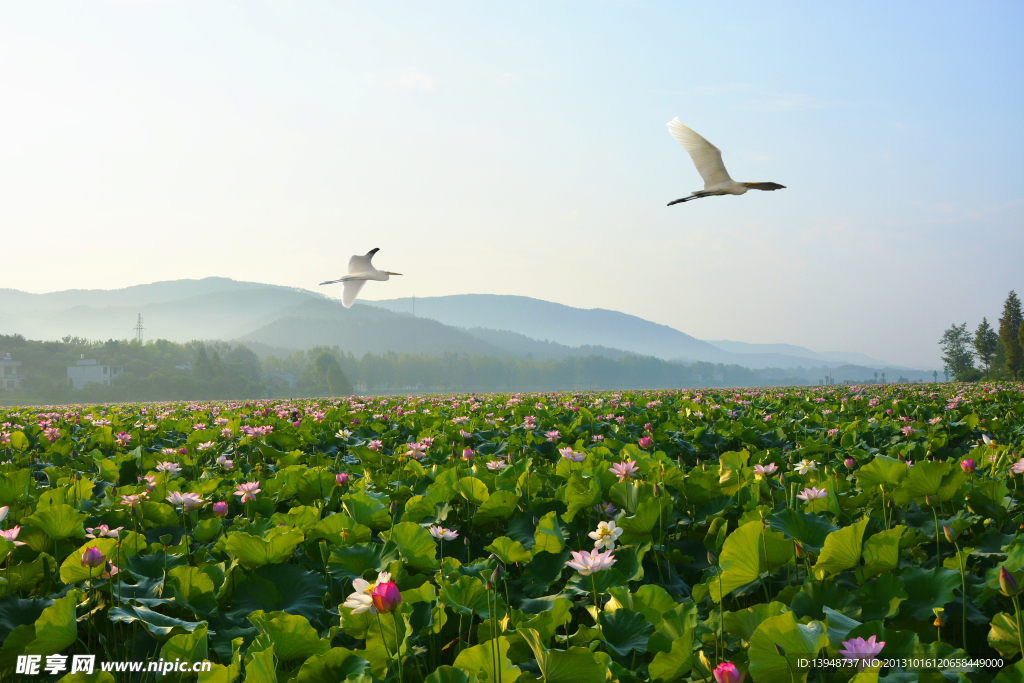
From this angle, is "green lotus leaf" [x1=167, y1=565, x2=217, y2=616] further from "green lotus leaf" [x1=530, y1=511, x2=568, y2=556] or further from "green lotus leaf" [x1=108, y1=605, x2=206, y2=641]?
"green lotus leaf" [x1=530, y1=511, x2=568, y2=556]

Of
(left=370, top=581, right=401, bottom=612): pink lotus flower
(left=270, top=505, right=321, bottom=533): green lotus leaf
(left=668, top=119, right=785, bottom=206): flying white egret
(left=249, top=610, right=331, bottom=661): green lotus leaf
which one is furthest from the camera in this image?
(left=668, top=119, right=785, bottom=206): flying white egret

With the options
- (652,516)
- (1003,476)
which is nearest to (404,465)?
(652,516)

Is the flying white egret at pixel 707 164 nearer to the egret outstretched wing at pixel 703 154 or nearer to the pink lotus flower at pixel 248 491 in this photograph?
the egret outstretched wing at pixel 703 154

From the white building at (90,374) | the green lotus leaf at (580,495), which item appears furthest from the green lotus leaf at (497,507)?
the white building at (90,374)

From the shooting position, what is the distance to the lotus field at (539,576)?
5.18 ft

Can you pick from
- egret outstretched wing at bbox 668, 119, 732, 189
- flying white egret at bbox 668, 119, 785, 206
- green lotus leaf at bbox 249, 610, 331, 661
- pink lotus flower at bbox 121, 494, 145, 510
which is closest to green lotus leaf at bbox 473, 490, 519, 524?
green lotus leaf at bbox 249, 610, 331, 661

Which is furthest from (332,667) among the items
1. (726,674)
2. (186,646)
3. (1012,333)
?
(1012,333)

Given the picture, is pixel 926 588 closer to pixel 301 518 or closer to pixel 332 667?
pixel 332 667

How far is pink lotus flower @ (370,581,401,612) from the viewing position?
1563 millimetres

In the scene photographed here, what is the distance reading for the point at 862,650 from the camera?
1376 mm

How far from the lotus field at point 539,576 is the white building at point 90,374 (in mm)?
117489

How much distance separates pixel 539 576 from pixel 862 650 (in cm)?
127

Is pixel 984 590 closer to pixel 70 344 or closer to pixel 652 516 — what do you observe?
pixel 652 516

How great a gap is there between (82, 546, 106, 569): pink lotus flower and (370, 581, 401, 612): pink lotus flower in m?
1.27
